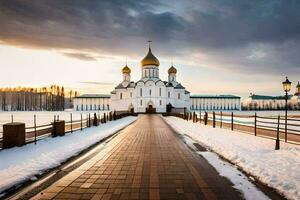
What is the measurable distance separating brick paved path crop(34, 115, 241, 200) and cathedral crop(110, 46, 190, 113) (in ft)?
249

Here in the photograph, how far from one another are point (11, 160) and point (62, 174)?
2.79 metres

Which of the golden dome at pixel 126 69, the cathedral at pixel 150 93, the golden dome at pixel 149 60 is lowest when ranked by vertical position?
the cathedral at pixel 150 93

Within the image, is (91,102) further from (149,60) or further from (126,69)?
(149,60)

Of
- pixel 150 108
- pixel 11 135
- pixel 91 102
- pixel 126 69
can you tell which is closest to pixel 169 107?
pixel 150 108

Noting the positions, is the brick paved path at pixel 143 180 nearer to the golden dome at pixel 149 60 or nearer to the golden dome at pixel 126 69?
the golden dome at pixel 149 60

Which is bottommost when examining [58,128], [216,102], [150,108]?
[150,108]

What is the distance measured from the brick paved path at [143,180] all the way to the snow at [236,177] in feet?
0.68

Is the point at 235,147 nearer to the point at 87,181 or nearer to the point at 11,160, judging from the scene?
the point at 87,181

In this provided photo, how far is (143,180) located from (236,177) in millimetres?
2360

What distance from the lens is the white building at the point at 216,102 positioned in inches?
6053

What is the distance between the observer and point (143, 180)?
7.51 metres

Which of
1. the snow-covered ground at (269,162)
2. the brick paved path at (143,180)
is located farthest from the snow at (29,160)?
the snow-covered ground at (269,162)

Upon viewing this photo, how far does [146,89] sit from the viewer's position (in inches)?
3595

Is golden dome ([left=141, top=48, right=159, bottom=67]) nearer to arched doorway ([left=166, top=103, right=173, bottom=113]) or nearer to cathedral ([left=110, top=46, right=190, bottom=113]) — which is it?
cathedral ([left=110, top=46, right=190, bottom=113])
